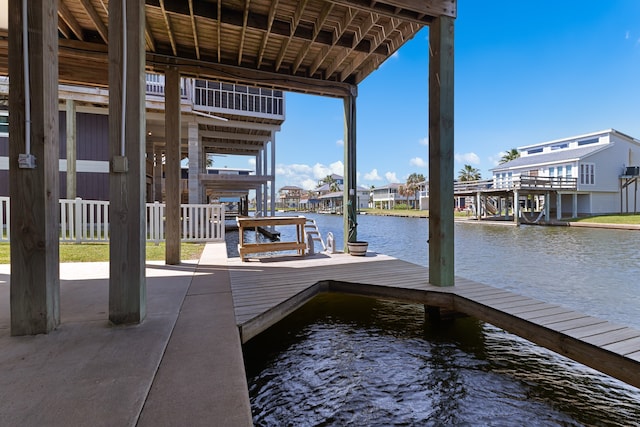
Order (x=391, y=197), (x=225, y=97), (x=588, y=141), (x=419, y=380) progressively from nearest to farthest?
(x=419, y=380)
(x=225, y=97)
(x=588, y=141)
(x=391, y=197)

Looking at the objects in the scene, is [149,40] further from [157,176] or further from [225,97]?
[157,176]

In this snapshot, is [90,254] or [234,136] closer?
[90,254]

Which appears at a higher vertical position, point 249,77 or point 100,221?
point 249,77

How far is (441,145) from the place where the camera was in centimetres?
369

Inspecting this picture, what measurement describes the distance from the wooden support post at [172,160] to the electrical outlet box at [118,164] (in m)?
2.87

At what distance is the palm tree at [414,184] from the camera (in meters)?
56.4

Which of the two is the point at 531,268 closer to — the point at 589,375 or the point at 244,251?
the point at 589,375

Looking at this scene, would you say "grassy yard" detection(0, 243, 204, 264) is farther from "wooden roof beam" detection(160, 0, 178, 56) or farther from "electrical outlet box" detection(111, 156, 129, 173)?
"electrical outlet box" detection(111, 156, 129, 173)

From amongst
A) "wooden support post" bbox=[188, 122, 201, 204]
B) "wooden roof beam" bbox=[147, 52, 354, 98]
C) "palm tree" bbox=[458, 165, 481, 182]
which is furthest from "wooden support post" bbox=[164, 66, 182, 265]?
"palm tree" bbox=[458, 165, 481, 182]

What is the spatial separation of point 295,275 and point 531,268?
6.70m

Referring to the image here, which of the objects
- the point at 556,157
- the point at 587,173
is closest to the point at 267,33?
the point at 587,173

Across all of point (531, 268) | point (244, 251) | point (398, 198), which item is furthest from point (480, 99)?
point (244, 251)

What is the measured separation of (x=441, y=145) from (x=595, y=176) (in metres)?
29.9

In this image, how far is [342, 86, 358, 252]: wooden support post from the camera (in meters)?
6.40
